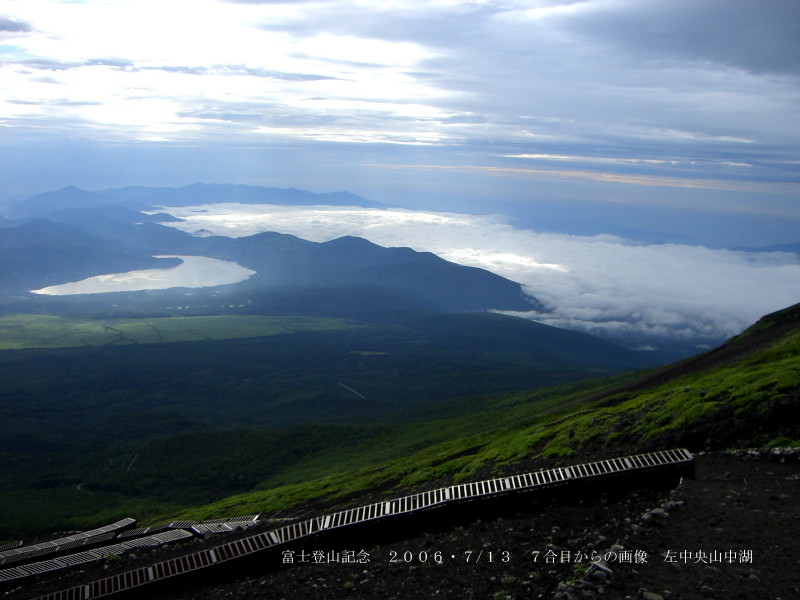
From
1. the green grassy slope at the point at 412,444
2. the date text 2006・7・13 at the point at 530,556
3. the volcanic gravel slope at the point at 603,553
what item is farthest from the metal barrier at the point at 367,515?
the green grassy slope at the point at 412,444

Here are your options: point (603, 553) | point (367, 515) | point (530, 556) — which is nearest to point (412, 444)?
point (367, 515)

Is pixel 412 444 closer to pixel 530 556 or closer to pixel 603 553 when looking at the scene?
pixel 530 556

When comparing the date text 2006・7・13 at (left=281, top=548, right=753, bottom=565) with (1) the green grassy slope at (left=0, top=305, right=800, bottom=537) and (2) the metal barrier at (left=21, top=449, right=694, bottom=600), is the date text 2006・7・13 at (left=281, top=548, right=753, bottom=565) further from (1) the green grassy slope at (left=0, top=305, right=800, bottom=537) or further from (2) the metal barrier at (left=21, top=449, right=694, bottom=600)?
(1) the green grassy slope at (left=0, top=305, right=800, bottom=537)

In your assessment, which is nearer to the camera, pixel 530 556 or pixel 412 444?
pixel 530 556

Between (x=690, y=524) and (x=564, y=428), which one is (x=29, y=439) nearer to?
(x=564, y=428)

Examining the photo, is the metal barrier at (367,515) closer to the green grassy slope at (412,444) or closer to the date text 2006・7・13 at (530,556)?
the date text 2006・7・13 at (530,556)
